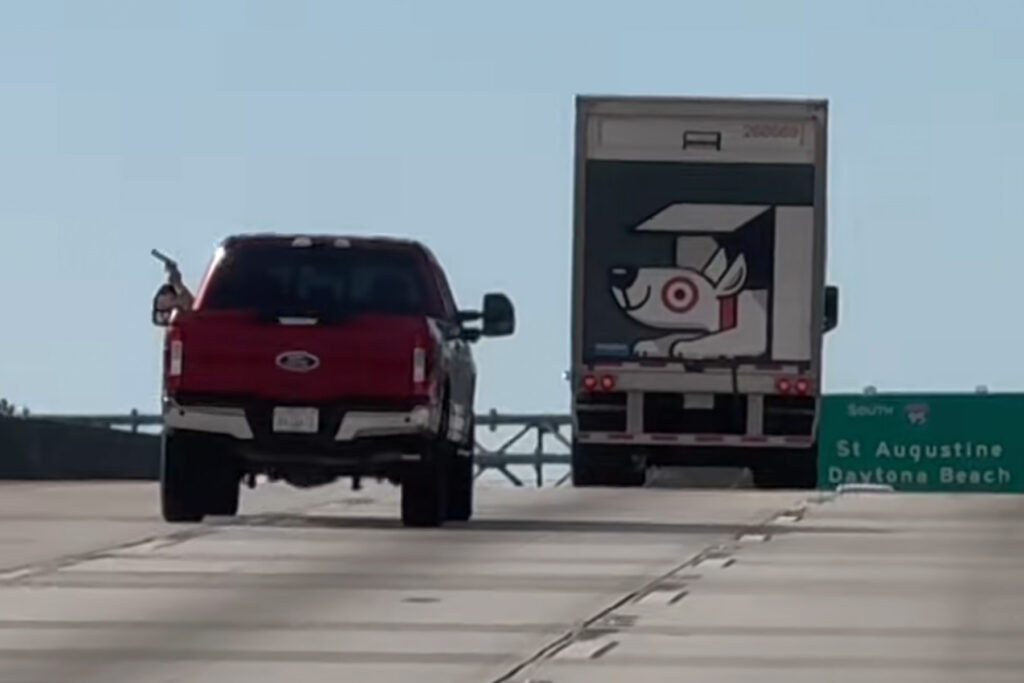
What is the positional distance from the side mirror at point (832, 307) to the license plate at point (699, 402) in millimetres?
1877

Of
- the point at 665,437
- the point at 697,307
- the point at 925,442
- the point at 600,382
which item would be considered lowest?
the point at 925,442

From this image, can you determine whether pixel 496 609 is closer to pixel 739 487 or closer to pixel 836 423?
pixel 739 487

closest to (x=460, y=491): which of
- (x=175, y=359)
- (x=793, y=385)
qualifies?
(x=175, y=359)

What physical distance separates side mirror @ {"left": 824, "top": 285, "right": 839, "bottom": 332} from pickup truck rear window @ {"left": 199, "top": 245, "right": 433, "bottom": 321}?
12.9 metres

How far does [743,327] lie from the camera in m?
35.2

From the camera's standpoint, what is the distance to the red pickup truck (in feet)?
76.8

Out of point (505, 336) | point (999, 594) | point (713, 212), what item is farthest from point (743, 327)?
point (999, 594)

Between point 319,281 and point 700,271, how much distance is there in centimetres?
1113

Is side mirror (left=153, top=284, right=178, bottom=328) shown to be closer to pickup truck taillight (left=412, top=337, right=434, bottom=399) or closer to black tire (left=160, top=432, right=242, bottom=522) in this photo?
black tire (left=160, top=432, right=242, bottom=522)

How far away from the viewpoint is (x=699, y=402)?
35500 mm

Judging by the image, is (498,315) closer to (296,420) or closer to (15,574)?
(296,420)

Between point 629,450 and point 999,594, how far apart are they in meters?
17.6

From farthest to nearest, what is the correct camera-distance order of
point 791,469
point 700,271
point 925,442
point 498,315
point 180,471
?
point 925,442 → point 791,469 → point 700,271 → point 498,315 → point 180,471

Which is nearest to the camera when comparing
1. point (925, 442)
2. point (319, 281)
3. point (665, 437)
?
point (319, 281)
